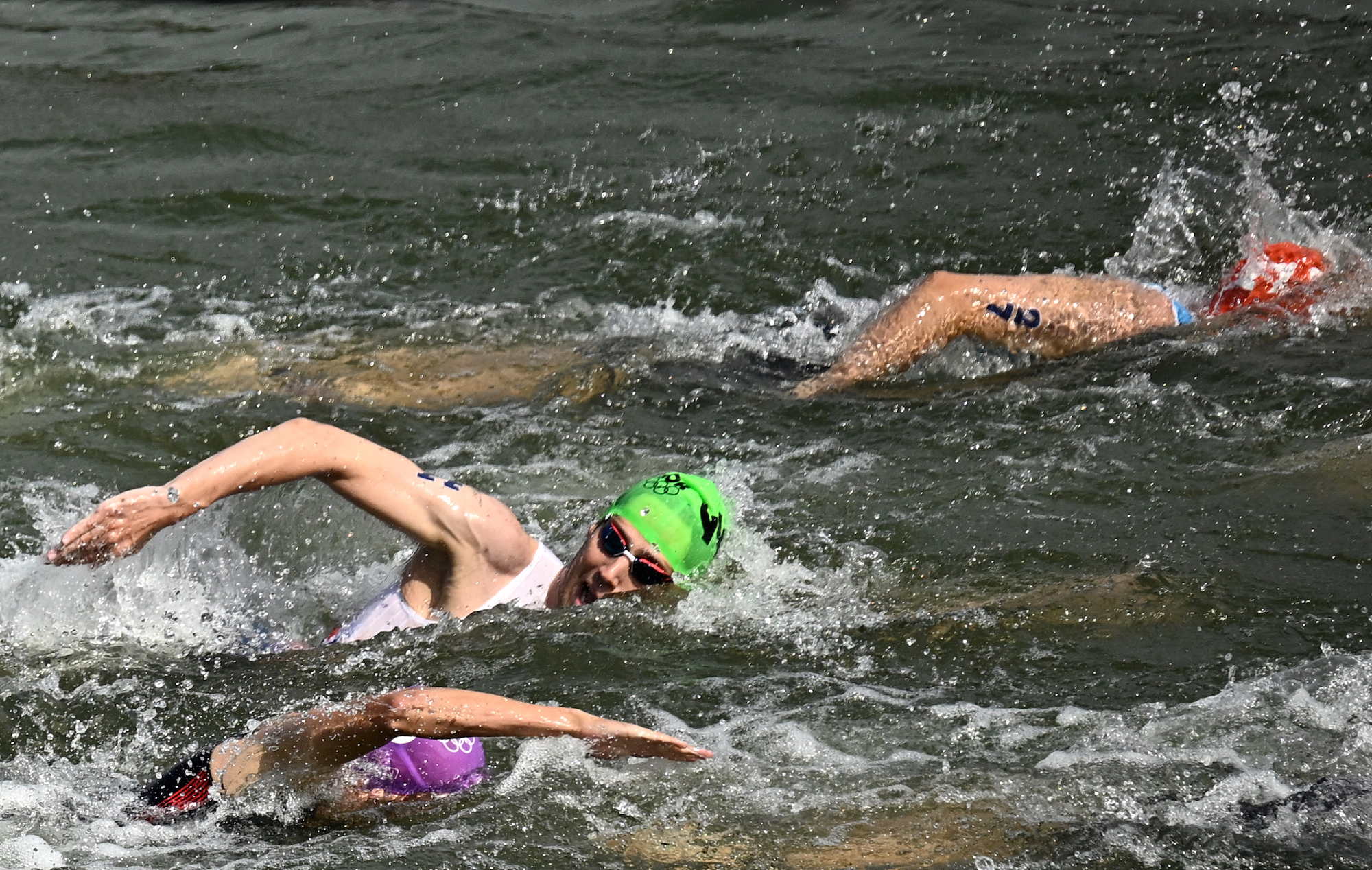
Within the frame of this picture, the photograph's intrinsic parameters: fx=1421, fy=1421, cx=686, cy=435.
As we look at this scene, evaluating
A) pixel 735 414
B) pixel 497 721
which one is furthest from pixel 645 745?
pixel 735 414

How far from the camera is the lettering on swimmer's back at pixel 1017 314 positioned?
6715 millimetres

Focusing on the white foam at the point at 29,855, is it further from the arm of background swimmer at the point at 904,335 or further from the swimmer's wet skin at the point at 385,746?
the arm of background swimmer at the point at 904,335

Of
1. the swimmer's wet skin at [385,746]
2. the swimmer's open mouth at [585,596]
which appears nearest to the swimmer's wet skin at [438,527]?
the swimmer's open mouth at [585,596]

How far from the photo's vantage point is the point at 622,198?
8.97 m

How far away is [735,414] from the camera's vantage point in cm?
669

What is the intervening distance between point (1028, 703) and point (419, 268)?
499 cm

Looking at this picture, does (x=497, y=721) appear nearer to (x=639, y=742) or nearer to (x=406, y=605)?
(x=639, y=742)

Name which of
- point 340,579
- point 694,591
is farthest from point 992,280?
point 340,579

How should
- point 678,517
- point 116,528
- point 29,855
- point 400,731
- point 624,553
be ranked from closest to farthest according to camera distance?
point 400,731
point 29,855
point 116,528
point 624,553
point 678,517

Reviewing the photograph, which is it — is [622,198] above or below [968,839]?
above

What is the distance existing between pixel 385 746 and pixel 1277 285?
5301mm

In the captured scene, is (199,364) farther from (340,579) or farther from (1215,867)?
(1215,867)

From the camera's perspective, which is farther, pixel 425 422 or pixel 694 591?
pixel 425 422

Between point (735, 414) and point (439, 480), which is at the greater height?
point (439, 480)
